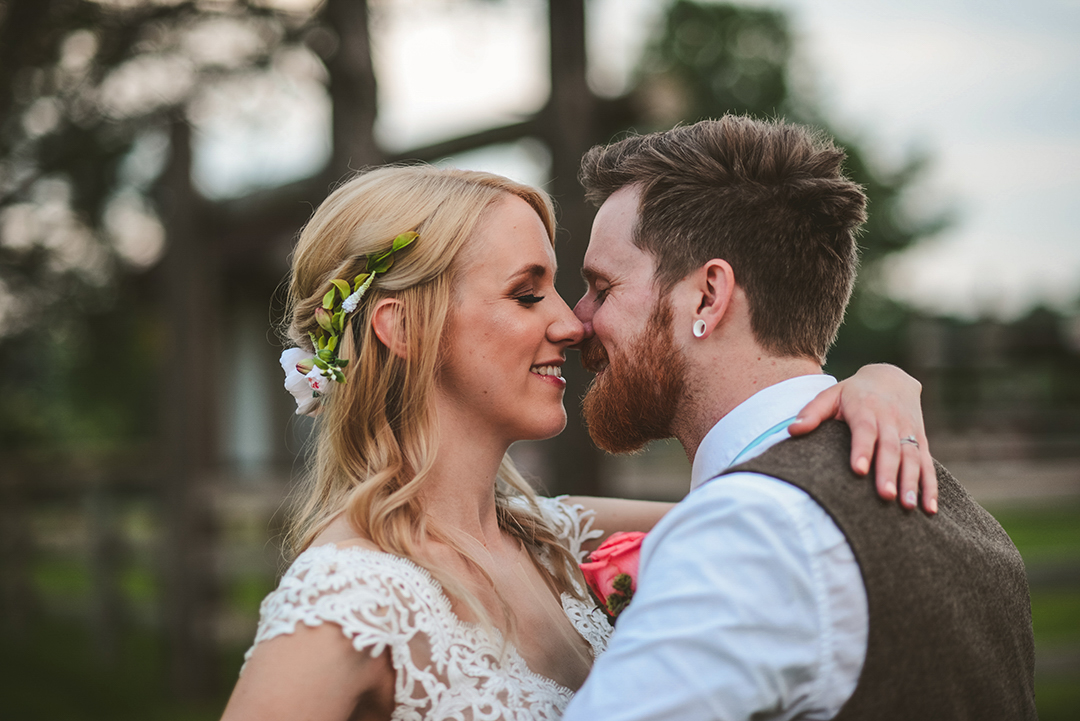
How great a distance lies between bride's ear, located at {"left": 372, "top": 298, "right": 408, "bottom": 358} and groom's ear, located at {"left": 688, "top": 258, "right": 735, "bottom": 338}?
2.28 ft

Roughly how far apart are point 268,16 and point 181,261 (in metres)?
2.54

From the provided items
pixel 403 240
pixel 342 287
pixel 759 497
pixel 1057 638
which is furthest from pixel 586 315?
pixel 1057 638

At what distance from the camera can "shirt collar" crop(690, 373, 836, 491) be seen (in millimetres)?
1929

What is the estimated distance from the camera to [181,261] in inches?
255

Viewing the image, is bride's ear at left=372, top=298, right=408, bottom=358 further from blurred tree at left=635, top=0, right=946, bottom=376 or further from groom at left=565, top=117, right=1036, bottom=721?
blurred tree at left=635, top=0, right=946, bottom=376

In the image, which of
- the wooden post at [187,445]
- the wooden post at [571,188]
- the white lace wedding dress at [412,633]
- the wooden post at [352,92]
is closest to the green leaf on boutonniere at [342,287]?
the white lace wedding dress at [412,633]

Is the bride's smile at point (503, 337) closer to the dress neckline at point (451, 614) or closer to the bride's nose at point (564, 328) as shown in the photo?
the bride's nose at point (564, 328)

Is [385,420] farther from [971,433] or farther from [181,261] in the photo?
[971,433]

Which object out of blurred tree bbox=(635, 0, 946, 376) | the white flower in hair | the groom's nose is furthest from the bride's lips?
blurred tree bbox=(635, 0, 946, 376)

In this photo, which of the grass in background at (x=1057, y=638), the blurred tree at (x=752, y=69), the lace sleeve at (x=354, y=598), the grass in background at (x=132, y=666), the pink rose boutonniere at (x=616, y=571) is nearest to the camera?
the lace sleeve at (x=354, y=598)

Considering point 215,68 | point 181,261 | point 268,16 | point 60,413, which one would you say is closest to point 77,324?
point 181,261

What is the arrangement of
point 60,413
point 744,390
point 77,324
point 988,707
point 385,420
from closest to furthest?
point 988,707 < point 744,390 < point 385,420 < point 77,324 < point 60,413

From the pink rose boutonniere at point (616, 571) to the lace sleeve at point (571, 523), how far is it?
1.20 ft

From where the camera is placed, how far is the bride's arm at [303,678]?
1650mm
